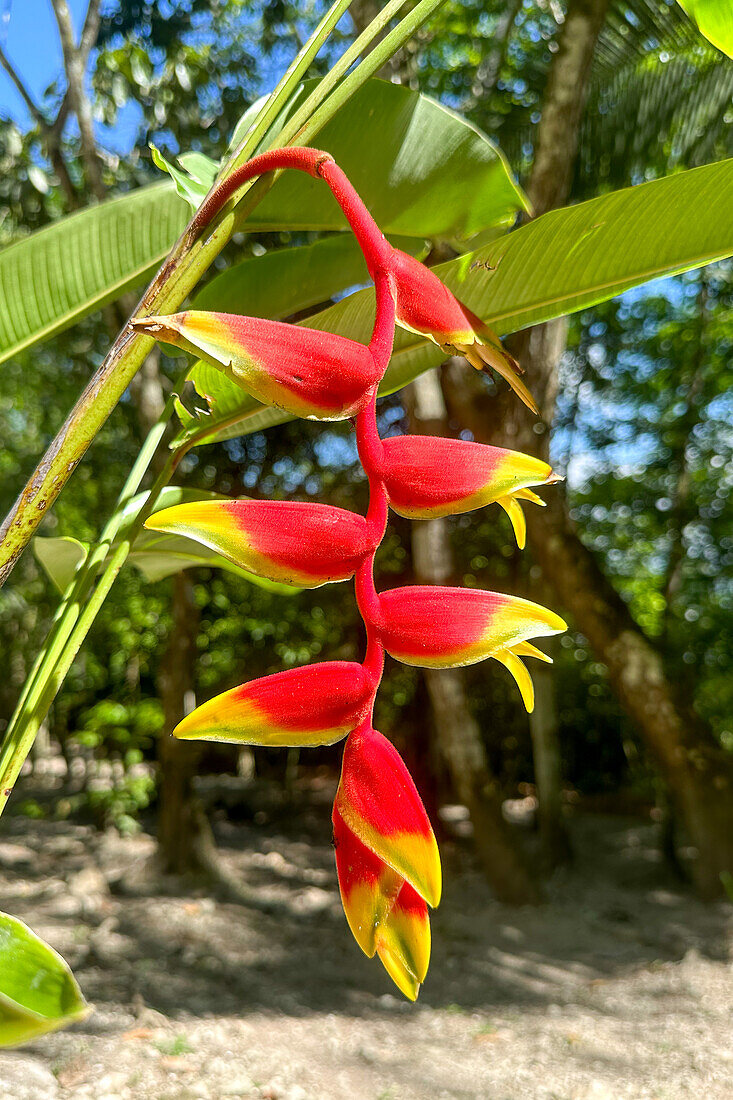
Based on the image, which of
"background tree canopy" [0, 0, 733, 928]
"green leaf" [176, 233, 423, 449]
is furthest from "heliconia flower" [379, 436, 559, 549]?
"background tree canopy" [0, 0, 733, 928]

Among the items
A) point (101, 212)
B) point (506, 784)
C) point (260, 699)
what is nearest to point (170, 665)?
point (506, 784)

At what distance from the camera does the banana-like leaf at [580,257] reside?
41 centimetres

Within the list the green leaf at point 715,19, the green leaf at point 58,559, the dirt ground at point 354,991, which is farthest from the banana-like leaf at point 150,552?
the dirt ground at point 354,991

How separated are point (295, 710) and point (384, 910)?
6 cm

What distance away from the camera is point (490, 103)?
4246 millimetres

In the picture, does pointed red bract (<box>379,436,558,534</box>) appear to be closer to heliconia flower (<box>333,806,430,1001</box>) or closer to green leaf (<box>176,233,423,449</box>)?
heliconia flower (<box>333,806,430,1001</box>)

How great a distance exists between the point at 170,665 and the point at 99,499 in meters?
1.28

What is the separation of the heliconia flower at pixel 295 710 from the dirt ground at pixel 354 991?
204 cm

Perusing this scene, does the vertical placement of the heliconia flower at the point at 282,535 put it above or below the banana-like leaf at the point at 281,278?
below

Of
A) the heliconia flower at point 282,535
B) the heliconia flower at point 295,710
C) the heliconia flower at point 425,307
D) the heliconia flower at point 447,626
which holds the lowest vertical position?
the heliconia flower at point 295,710

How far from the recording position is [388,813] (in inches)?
9.7

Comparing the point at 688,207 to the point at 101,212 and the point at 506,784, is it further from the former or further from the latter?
the point at 506,784

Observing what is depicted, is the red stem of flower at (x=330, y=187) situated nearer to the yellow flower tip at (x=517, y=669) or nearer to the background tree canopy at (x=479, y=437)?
the yellow flower tip at (x=517, y=669)

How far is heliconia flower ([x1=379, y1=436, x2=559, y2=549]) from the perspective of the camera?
10.6 inches
